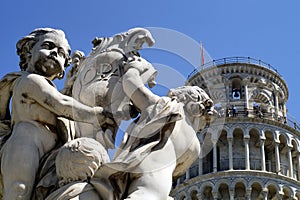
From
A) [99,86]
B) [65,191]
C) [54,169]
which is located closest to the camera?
[65,191]

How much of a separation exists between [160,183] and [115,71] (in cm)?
69

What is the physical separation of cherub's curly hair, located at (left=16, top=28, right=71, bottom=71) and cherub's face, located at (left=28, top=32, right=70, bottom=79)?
25 mm

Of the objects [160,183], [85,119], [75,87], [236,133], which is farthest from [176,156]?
[236,133]

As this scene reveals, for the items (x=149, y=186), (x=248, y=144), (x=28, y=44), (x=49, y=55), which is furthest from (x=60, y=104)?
(x=248, y=144)

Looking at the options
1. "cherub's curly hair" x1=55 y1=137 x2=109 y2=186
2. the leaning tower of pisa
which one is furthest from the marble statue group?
the leaning tower of pisa

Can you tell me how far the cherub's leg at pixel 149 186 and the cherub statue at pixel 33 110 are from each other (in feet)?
1.20

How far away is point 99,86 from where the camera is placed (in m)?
3.21

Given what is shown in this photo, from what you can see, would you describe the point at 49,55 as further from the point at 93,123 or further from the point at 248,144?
the point at 248,144

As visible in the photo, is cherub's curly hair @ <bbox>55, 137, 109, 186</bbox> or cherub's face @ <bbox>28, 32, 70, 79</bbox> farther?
cherub's face @ <bbox>28, 32, 70, 79</bbox>

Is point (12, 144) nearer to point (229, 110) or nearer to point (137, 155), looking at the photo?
point (137, 155)

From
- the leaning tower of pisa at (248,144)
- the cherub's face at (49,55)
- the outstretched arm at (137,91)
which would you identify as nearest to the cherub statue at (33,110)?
the cherub's face at (49,55)

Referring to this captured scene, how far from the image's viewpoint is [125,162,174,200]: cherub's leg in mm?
2752

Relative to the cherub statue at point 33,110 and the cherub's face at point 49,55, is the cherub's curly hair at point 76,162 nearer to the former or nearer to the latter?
the cherub statue at point 33,110

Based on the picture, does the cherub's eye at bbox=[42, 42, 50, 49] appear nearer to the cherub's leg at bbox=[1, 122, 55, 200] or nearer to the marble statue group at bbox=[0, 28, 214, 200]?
the marble statue group at bbox=[0, 28, 214, 200]
